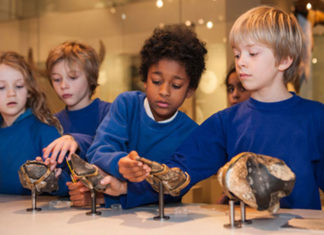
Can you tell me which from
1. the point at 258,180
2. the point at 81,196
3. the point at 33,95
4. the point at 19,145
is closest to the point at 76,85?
the point at 33,95

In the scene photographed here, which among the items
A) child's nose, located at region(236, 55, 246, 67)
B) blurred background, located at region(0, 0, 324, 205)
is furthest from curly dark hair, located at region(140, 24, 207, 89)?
blurred background, located at region(0, 0, 324, 205)

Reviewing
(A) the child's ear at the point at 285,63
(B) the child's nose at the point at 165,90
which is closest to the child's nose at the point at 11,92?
(B) the child's nose at the point at 165,90

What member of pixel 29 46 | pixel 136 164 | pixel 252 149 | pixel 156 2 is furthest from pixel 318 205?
pixel 29 46

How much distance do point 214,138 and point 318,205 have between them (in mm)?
313

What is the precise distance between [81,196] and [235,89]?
0.86 m

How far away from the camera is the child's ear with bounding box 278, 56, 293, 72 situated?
1.19 meters

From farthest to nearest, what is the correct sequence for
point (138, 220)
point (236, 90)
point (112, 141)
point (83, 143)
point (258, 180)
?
1. point (236, 90)
2. point (83, 143)
3. point (112, 141)
4. point (138, 220)
5. point (258, 180)

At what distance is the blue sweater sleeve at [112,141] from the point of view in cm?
116

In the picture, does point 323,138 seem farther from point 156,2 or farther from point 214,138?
point 156,2

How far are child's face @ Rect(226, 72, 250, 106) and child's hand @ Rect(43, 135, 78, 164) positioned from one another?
2.37 ft

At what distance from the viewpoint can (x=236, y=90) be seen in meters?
1.85

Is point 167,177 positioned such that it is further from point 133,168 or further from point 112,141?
point 112,141

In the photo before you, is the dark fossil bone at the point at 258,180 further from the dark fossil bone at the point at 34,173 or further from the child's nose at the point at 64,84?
the child's nose at the point at 64,84

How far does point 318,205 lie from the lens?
1.22 m
